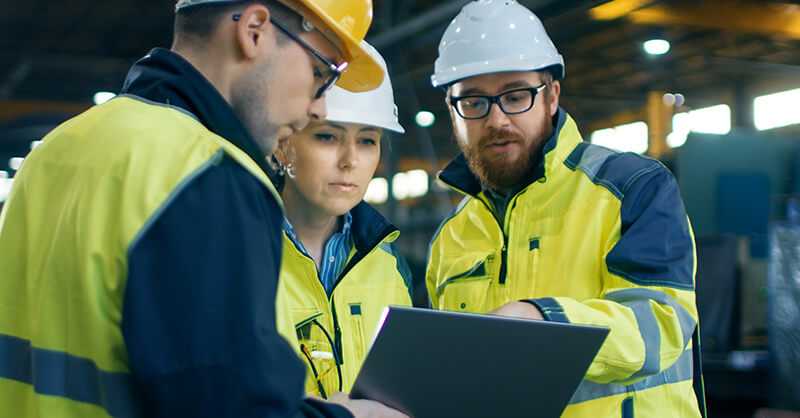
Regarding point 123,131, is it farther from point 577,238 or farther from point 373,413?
point 577,238

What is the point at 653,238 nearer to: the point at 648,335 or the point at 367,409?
the point at 648,335

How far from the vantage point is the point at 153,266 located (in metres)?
1.13

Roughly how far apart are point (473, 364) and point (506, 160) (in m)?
0.90

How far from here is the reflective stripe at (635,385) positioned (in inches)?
83.7

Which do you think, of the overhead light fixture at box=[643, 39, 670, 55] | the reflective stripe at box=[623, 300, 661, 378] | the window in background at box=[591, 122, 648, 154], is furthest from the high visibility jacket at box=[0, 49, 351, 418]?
the overhead light fixture at box=[643, 39, 670, 55]

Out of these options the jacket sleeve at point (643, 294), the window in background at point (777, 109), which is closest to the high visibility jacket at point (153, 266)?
the jacket sleeve at point (643, 294)

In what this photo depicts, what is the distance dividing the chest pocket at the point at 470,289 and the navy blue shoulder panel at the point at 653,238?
0.41m

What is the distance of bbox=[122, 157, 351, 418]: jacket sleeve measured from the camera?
1.12 meters

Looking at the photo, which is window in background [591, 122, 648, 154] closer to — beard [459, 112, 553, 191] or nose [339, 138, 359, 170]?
beard [459, 112, 553, 191]

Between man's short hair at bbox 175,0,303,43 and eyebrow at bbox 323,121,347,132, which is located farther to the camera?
eyebrow at bbox 323,121,347,132

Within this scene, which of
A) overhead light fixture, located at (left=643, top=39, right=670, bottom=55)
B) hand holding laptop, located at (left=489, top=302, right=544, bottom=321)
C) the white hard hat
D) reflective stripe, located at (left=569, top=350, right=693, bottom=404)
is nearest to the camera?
hand holding laptop, located at (left=489, top=302, right=544, bottom=321)

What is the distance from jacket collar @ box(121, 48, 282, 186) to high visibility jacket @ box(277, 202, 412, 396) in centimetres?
88

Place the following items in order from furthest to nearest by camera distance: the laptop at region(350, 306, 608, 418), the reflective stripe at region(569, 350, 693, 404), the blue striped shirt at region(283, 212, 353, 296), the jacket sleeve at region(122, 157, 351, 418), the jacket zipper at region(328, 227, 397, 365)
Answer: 1. the blue striped shirt at region(283, 212, 353, 296)
2. the jacket zipper at region(328, 227, 397, 365)
3. the reflective stripe at region(569, 350, 693, 404)
4. the laptop at region(350, 306, 608, 418)
5. the jacket sleeve at region(122, 157, 351, 418)

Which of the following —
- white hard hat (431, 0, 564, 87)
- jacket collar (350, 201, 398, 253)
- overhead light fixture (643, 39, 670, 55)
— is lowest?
jacket collar (350, 201, 398, 253)
